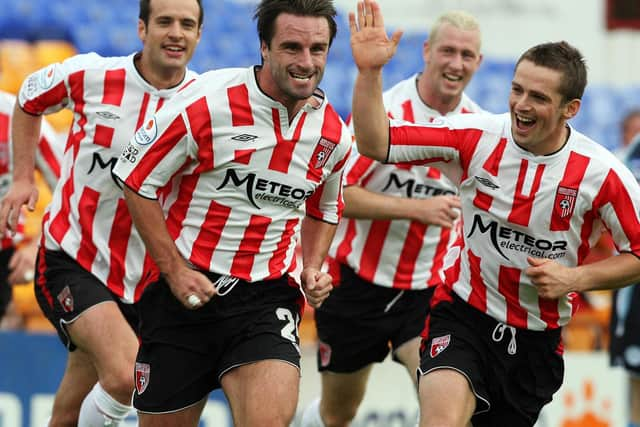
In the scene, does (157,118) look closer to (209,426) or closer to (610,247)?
(209,426)

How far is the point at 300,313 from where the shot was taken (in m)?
4.84

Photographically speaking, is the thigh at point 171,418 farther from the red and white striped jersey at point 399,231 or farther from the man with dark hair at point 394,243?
the red and white striped jersey at point 399,231

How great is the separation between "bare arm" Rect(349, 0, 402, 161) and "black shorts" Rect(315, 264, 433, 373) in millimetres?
1995

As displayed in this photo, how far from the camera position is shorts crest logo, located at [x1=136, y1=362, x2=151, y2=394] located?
183 inches

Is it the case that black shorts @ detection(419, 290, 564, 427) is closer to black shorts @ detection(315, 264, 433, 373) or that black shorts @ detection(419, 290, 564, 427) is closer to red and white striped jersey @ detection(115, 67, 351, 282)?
red and white striped jersey @ detection(115, 67, 351, 282)

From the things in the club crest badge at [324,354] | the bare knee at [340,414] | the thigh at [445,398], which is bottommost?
the bare knee at [340,414]

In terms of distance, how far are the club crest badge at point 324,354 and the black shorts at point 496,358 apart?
5.33ft

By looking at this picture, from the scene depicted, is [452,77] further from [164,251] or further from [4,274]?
[4,274]

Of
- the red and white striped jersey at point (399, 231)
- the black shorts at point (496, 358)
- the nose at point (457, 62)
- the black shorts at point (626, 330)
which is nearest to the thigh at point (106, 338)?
the black shorts at point (496, 358)

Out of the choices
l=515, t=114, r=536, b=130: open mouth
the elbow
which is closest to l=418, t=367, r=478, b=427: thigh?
the elbow

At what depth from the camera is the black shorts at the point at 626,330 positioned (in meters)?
7.71

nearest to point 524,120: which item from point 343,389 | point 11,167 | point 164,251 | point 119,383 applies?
point 164,251

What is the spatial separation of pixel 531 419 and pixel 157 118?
2080 millimetres

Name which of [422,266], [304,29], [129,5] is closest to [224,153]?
[304,29]
